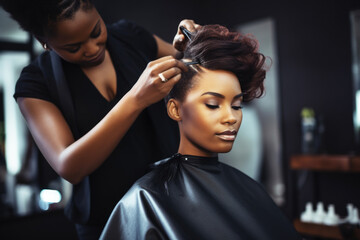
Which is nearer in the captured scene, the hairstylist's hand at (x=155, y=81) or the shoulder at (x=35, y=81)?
the hairstylist's hand at (x=155, y=81)

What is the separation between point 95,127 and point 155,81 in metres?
0.21

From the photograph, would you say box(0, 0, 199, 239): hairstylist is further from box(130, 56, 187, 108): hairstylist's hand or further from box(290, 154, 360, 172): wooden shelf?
box(290, 154, 360, 172): wooden shelf

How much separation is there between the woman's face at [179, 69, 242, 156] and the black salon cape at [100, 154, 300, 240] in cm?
10

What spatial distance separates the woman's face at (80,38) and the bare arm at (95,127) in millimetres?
179

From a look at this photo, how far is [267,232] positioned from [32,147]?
2.91m

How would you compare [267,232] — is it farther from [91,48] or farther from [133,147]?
[91,48]

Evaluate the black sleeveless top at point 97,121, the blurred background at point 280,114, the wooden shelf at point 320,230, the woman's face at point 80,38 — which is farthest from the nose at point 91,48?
the wooden shelf at point 320,230

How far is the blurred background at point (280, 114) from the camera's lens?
10.6ft

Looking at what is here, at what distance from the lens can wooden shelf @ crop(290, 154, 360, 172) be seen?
117 inches

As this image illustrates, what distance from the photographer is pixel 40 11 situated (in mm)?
892

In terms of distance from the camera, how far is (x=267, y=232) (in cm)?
100

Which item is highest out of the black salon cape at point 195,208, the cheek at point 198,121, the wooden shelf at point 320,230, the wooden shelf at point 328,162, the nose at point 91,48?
the nose at point 91,48

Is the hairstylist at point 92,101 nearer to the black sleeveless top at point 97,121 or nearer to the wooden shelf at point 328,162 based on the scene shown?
the black sleeveless top at point 97,121

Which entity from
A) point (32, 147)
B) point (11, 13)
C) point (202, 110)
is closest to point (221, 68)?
point (202, 110)
